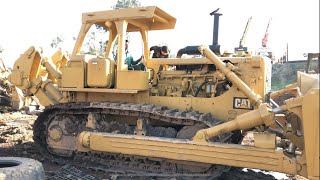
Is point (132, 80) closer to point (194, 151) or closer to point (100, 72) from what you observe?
point (100, 72)

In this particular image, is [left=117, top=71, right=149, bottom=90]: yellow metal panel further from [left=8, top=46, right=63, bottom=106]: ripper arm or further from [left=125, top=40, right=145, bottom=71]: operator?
[left=8, top=46, right=63, bottom=106]: ripper arm

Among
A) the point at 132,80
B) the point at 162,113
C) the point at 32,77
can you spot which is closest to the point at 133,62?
the point at 132,80

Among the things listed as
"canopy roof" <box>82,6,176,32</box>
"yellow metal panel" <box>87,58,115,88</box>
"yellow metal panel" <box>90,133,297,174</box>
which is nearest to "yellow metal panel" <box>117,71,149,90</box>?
"yellow metal panel" <box>87,58,115,88</box>

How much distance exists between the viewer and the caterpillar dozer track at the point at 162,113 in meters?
5.55

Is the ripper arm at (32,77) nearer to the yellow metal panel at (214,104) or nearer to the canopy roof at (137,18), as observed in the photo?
the canopy roof at (137,18)

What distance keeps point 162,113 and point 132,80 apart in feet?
2.93

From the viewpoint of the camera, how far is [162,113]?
6250 millimetres

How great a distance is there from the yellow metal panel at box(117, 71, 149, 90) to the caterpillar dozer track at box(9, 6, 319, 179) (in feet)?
0.06

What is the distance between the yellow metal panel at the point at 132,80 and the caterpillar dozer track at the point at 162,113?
2cm

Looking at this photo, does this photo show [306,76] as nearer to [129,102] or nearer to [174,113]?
[174,113]

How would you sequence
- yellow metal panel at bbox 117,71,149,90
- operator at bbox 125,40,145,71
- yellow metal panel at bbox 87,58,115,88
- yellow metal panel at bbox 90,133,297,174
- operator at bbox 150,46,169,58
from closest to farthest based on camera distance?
1. yellow metal panel at bbox 90,133,297,174
2. yellow metal panel at bbox 117,71,149,90
3. yellow metal panel at bbox 87,58,115,88
4. operator at bbox 125,40,145,71
5. operator at bbox 150,46,169,58

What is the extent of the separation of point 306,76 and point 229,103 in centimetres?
153

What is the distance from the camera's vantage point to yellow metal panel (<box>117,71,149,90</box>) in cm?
662

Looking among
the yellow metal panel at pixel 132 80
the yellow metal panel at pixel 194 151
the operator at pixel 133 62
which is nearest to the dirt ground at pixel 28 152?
the yellow metal panel at pixel 194 151
